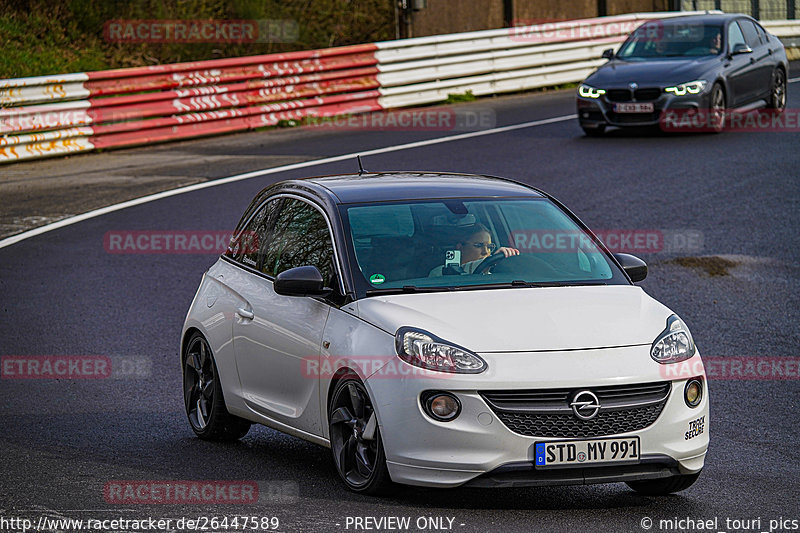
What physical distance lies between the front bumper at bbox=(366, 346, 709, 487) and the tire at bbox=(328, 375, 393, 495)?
0.11 metres

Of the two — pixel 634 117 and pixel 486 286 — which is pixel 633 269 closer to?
pixel 486 286

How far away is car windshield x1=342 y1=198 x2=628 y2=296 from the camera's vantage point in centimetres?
722

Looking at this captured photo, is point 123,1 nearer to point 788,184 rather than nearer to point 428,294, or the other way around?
point 788,184

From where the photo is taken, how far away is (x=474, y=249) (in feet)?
24.3

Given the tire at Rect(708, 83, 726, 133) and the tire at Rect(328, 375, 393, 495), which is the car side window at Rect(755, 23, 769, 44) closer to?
the tire at Rect(708, 83, 726, 133)

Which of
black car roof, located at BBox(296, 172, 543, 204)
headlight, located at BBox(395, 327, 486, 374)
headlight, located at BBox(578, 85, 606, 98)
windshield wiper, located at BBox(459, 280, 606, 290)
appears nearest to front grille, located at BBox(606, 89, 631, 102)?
headlight, located at BBox(578, 85, 606, 98)

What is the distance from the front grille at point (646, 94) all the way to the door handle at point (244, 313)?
533 inches

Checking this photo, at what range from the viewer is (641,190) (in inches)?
663

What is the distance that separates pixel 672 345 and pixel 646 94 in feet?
47.4

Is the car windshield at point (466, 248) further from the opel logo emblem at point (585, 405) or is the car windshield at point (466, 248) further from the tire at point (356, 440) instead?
the opel logo emblem at point (585, 405)

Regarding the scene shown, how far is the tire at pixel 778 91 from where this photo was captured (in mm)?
23016

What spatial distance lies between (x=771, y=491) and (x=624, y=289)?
1273 mm

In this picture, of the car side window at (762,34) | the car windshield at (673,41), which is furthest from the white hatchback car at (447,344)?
the car side window at (762,34)

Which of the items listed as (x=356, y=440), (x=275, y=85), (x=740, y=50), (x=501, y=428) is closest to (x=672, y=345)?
(x=501, y=428)
